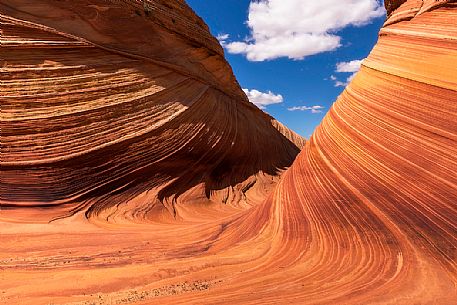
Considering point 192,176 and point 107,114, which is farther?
point 192,176

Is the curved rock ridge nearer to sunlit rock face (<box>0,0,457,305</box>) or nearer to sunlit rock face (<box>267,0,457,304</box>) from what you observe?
sunlit rock face (<box>0,0,457,305</box>)

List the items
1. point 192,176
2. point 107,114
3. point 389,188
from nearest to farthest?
point 389,188 → point 107,114 → point 192,176

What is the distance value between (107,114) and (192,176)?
2328mm

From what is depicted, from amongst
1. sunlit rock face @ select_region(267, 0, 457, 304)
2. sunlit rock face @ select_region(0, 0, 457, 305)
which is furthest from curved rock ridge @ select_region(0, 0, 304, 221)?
sunlit rock face @ select_region(267, 0, 457, 304)

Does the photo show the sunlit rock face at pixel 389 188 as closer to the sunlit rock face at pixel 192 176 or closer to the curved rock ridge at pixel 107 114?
the sunlit rock face at pixel 192 176

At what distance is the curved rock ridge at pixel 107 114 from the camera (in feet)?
22.0

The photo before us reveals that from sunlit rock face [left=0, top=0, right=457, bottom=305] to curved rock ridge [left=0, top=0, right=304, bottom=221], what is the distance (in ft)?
0.11

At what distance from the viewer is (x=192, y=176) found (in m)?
8.58

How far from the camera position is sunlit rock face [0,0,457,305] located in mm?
3145

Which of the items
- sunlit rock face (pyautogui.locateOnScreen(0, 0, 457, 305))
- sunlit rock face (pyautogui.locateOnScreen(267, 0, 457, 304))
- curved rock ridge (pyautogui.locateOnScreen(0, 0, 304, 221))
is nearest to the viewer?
sunlit rock face (pyautogui.locateOnScreen(267, 0, 457, 304))

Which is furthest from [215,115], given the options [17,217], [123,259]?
[123,259]

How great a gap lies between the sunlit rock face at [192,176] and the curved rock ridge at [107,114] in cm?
3

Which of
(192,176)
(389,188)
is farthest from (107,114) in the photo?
(389,188)

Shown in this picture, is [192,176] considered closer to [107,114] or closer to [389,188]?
[107,114]
